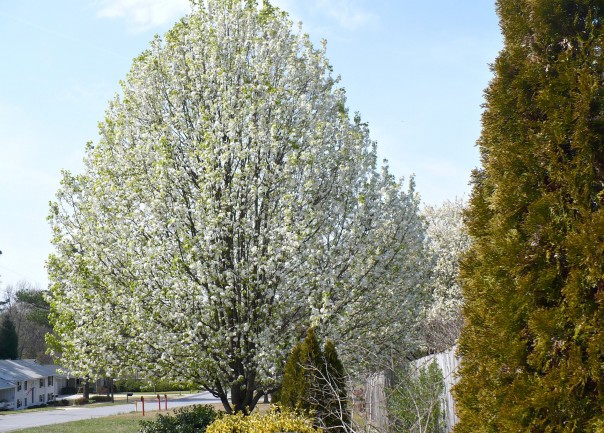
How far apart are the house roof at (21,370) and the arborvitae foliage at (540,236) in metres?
48.4

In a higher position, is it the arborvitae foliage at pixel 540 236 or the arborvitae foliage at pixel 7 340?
the arborvitae foliage at pixel 7 340

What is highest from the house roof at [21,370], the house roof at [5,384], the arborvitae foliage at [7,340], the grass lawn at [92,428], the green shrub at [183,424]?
the arborvitae foliage at [7,340]

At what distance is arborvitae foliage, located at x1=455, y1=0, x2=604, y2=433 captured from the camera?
3512 mm

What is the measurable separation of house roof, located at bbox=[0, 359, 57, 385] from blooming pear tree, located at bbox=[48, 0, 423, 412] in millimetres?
39432

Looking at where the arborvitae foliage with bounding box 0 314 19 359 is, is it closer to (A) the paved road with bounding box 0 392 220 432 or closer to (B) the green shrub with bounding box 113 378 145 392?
(B) the green shrub with bounding box 113 378 145 392

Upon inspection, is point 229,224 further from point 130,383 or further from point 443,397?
point 130,383

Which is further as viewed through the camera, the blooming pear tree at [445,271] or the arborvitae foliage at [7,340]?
the arborvitae foliage at [7,340]

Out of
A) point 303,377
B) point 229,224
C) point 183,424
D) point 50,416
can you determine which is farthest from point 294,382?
→ point 50,416

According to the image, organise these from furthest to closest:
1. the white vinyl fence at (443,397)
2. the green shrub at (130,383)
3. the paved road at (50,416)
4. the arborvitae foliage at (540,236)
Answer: the paved road at (50,416)
the green shrub at (130,383)
the white vinyl fence at (443,397)
the arborvitae foliage at (540,236)

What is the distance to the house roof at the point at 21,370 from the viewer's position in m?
45.5

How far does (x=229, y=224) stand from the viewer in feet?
32.5

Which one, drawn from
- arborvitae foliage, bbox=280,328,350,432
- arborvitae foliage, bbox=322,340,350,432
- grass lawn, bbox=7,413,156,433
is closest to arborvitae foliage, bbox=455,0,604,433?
arborvitae foliage, bbox=322,340,350,432

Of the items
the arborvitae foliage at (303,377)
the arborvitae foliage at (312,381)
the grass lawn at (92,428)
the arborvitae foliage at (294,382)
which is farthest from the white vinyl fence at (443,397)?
the grass lawn at (92,428)

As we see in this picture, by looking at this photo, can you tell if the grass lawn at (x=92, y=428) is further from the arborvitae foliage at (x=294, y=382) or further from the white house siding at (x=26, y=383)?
the white house siding at (x=26, y=383)
